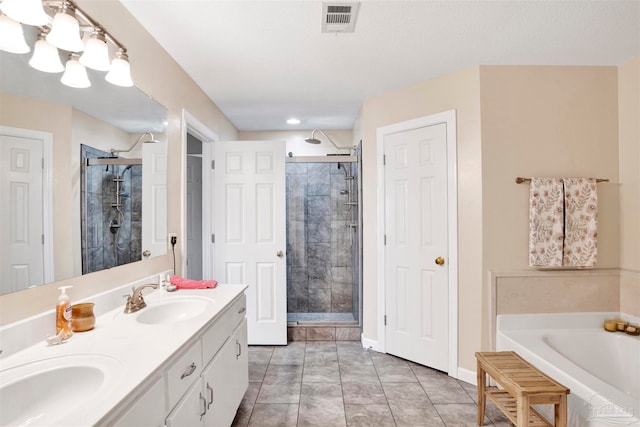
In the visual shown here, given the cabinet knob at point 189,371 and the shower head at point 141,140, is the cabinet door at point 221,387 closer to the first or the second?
the cabinet knob at point 189,371

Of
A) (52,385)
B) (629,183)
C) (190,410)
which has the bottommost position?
(190,410)

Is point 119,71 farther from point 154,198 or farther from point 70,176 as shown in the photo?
point 154,198

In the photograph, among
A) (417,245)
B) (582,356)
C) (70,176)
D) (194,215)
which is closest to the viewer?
(70,176)

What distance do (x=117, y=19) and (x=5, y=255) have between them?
4.19 feet

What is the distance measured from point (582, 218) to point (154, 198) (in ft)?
9.61

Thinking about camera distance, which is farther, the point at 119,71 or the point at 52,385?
the point at 119,71

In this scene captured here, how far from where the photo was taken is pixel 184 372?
118 centimetres

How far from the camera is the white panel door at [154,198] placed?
1796 millimetres

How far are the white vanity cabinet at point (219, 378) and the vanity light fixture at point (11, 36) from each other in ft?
4.09

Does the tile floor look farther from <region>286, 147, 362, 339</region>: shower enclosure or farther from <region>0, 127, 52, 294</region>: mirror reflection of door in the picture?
<region>0, 127, 52, 294</region>: mirror reflection of door

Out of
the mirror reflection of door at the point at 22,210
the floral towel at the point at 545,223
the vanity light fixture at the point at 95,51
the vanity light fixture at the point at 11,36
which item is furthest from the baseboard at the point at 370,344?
the vanity light fixture at the point at 11,36

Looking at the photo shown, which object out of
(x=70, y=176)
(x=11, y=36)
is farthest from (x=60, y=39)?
(x=70, y=176)

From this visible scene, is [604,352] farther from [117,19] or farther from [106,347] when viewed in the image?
[117,19]

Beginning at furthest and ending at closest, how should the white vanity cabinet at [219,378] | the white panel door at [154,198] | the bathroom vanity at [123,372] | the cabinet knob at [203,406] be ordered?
the white panel door at [154,198], the cabinet knob at [203,406], the white vanity cabinet at [219,378], the bathroom vanity at [123,372]
